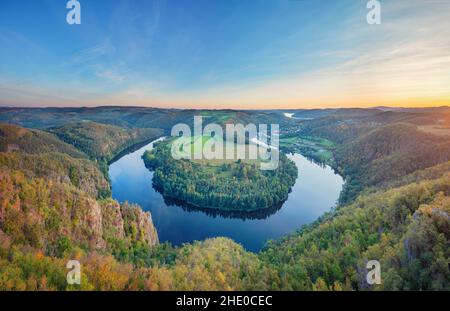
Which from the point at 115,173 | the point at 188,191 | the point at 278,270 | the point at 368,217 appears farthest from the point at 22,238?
the point at 115,173

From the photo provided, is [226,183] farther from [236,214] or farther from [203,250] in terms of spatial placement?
[203,250]

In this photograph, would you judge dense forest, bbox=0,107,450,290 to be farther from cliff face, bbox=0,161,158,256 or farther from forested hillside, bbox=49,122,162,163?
forested hillside, bbox=49,122,162,163

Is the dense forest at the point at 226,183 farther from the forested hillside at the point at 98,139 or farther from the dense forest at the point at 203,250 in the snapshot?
the forested hillside at the point at 98,139

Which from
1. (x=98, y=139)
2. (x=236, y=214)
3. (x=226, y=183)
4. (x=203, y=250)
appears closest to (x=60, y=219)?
(x=203, y=250)

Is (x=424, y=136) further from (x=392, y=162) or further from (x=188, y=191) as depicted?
(x=188, y=191)

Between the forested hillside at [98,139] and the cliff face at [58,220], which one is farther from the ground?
the forested hillside at [98,139]

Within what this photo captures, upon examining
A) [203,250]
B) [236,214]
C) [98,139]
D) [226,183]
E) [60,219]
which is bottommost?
[236,214]

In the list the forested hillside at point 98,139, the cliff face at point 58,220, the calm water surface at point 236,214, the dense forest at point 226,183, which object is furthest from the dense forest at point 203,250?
the forested hillside at point 98,139
